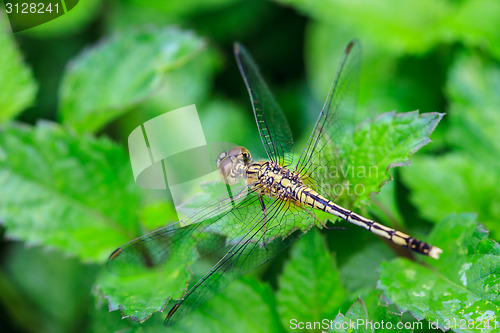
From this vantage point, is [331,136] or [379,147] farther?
[331,136]

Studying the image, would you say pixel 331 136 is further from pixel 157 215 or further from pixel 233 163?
pixel 157 215

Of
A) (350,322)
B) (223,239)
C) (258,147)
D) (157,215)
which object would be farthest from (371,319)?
(258,147)

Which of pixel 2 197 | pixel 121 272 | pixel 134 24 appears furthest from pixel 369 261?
pixel 134 24

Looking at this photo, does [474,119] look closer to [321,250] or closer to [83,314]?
→ [321,250]

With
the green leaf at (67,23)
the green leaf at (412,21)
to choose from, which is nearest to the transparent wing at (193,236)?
the green leaf at (412,21)

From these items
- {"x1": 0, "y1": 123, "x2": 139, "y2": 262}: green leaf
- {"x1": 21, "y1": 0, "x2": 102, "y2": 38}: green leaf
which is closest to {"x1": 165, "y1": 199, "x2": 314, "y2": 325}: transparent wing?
{"x1": 0, "y1": 123, "x2": 139, "y2": 262}: green leaf

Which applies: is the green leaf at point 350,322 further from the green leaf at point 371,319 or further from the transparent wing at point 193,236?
the transparent wing at point 193,236
